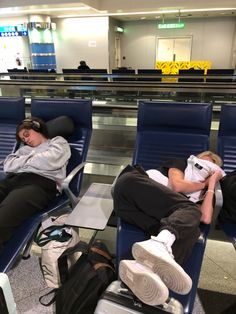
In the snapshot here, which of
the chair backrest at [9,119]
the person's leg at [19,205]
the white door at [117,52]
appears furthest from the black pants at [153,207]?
the white door at [117,52]

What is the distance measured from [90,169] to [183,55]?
357 inches

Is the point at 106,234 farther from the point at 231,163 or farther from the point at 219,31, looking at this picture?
the point at 219,31

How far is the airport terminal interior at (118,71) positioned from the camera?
1.63 meters

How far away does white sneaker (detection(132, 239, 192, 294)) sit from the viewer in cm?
95

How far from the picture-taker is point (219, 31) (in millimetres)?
9617

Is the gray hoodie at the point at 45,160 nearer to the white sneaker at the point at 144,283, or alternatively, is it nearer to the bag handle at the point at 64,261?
the bag handle at the point at 64,261

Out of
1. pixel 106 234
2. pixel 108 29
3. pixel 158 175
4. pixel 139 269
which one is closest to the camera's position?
pixel 139 269

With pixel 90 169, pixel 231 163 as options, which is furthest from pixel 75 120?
pixel 231 163

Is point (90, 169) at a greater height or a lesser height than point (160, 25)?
lesser

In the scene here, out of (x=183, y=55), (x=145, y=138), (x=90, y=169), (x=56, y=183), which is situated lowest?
(x=90, y=169)

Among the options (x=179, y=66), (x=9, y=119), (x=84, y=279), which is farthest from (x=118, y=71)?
(x=84, y=279)

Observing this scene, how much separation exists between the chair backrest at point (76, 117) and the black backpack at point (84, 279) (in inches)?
30.2

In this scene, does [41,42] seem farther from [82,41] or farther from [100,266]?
[100,266]

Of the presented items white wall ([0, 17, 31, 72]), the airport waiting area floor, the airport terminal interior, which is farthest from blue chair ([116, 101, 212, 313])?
white wall ([0, 17, 31, 72])
